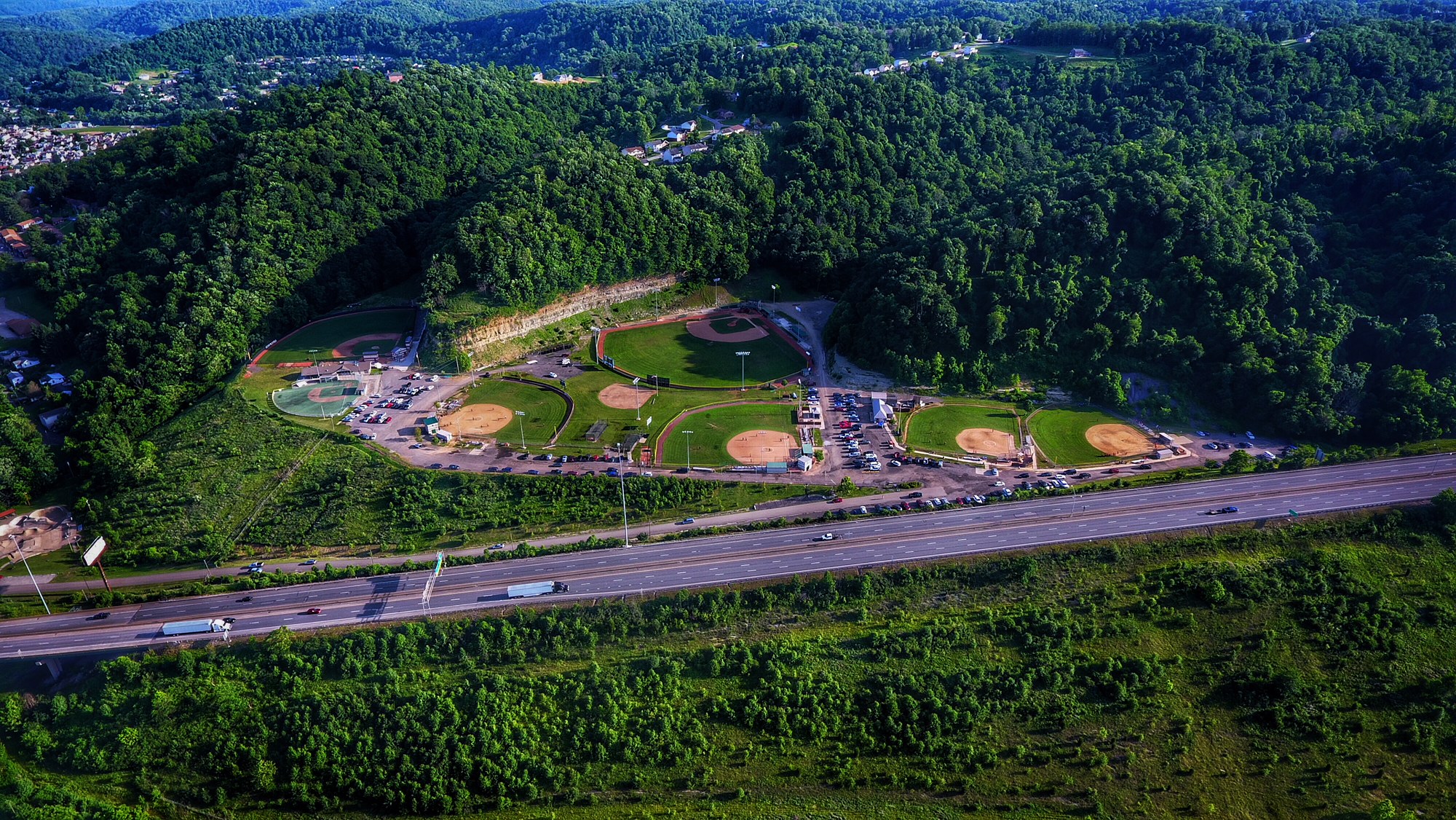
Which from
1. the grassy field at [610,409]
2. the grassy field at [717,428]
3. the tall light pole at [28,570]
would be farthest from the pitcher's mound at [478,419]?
the tall light pole at [28,570]

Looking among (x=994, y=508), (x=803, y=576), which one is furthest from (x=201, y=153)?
(x=994, y=508)

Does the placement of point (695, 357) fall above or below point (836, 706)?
above

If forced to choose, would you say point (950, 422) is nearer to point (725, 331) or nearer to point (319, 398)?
point (725, 331)

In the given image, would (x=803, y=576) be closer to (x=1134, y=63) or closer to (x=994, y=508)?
(x=994, y=508)

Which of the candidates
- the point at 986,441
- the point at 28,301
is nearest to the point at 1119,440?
the point at 986,441

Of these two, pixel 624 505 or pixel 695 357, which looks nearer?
pixel 624 505

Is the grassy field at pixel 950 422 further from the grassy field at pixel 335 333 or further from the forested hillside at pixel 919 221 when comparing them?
the grassy field at pixel 335 333
